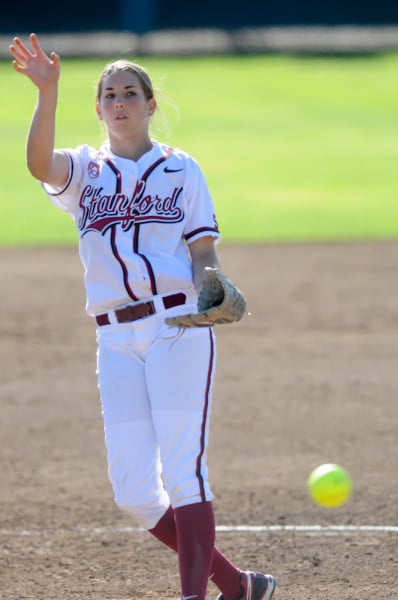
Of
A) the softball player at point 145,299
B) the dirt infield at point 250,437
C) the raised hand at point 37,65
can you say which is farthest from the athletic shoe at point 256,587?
the raised hand at point 37,65

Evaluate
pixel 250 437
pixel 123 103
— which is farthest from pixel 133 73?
pixel 250 437

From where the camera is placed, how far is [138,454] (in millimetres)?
4055

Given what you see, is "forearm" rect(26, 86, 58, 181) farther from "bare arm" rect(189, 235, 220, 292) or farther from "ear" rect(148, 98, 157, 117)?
"bare arm" rect(189, 235, 220, 292)

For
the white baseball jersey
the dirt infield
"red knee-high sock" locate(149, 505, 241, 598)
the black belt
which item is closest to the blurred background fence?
the dirt infield

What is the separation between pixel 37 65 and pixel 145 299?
38.0 inches

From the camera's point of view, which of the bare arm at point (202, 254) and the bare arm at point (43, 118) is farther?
the bare arm at point (202, 254)

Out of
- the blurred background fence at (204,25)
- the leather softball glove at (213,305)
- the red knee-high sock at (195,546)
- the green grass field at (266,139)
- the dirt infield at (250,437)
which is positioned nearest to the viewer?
the leather softball glove at (213,305)

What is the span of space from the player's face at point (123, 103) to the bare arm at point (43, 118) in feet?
0.63

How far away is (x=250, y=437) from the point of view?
275 inches

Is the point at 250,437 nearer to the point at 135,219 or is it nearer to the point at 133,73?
the point at 135,219

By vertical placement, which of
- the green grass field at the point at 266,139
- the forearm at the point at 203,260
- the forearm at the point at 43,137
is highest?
the green grass field at the point at 266,139

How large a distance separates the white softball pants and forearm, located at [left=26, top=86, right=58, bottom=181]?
25.4 inches

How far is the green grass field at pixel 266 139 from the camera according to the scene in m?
15.1

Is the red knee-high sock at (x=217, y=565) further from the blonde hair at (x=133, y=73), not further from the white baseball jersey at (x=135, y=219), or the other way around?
the blonde hair at (x=133, y=73)
